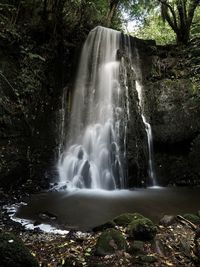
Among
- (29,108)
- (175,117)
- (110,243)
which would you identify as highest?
(29,108)

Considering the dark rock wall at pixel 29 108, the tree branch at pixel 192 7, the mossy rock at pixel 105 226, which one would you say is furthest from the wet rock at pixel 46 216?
the tree branch at pixel 192 7

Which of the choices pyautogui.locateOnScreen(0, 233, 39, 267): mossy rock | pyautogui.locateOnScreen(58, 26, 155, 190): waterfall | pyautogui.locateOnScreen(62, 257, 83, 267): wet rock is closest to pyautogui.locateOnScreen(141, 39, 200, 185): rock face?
pyautogui.locateOnScreen(58, 26, 155, 190): waterfall

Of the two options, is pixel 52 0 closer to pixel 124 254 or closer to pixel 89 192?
pixel 89 192

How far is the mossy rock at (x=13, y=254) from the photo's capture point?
3.68 meters

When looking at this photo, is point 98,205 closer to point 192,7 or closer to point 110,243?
point 110,243

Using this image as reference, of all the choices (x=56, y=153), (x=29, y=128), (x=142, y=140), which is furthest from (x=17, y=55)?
(x=142, y=140)

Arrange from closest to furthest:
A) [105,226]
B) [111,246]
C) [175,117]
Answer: [111,246], [105,226], [175,117]

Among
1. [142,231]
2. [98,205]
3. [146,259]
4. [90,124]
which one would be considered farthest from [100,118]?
[146,259]

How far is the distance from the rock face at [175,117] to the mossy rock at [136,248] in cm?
528

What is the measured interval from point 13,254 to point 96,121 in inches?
267

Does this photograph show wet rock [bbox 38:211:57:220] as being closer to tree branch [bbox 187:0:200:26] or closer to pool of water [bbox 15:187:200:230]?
pool of water [bbox 15:187:200:230]

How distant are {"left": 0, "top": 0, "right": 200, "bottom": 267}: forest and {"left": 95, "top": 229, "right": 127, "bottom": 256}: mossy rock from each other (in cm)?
48

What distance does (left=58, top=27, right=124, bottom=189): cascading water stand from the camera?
9141mm

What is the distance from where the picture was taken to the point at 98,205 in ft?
23.4
